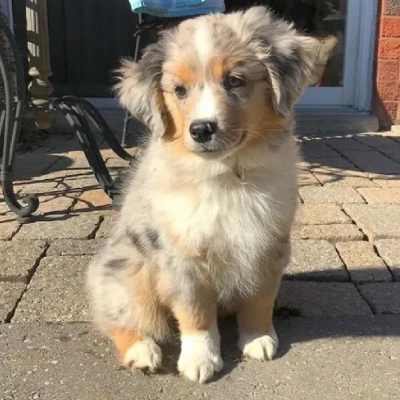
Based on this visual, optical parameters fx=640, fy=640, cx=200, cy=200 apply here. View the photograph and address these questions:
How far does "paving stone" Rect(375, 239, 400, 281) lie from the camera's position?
10.7 feet

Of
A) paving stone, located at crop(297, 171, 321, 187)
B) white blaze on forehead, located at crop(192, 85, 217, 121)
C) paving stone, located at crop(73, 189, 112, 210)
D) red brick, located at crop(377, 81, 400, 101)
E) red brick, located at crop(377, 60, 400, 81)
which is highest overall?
white blaze on forehead, located at crop(192, 85, 217, 121)

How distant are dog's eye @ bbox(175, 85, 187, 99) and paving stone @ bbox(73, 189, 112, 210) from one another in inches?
78.8

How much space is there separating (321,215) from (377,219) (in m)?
0.34

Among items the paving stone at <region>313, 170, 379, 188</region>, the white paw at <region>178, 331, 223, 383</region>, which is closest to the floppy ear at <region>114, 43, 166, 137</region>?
the white paw at <region>178, 331, 223, 383</region>

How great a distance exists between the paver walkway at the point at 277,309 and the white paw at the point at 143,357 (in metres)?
0.04

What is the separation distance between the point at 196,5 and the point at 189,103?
8.10 feet

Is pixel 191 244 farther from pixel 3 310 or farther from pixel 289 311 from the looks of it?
pixel 3 310

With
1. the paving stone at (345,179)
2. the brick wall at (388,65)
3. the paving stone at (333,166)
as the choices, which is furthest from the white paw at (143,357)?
the brick wall at (388,65)

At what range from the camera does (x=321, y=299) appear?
2.97 meters

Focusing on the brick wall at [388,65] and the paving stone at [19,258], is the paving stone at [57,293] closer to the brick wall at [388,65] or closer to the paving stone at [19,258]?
the paving stone at [19,258]

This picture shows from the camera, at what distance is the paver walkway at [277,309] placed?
7.59 ft

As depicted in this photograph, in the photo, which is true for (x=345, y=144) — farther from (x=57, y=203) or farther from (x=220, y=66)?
(x=220, y=66)

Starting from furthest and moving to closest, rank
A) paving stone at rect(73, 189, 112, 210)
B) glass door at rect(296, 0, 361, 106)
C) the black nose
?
1. glass door at rect(296, 0, 361, 106)
2. paving stone at rect(73, 189, 112, 210)
3. the black nose

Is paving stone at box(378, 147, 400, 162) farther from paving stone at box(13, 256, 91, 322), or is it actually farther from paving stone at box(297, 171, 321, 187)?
paving stone at box(13, 256, 91, 322)
